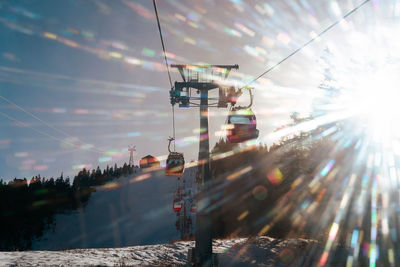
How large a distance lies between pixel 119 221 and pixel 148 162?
51.8 metres

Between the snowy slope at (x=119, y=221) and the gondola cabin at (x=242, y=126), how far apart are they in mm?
28043

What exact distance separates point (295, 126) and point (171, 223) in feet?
92.5

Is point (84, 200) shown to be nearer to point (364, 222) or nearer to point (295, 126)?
point (295, 126)

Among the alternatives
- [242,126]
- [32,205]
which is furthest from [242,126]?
[32,205]

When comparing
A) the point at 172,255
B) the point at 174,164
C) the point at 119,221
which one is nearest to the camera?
the point at 174,164

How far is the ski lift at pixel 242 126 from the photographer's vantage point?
365 inches

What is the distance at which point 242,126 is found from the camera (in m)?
9.27

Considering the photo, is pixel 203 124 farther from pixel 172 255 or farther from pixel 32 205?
pixel 32 205

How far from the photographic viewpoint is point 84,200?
5138 cm

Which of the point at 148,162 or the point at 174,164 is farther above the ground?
the point at 174,164

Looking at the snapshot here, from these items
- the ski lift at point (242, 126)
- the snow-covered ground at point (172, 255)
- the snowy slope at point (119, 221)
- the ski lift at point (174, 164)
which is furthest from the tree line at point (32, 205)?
the ski lift at point (242, 126)

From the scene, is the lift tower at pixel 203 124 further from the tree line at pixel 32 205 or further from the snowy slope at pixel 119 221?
the tree line at pixel 32 205

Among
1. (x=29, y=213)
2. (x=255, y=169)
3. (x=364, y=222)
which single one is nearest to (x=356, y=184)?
(x=364, y=222)

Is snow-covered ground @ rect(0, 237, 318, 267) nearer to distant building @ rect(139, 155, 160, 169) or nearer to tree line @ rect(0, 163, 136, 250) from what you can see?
tree line @ rect(0, 163, 136, 250)
